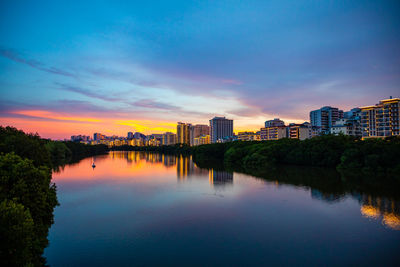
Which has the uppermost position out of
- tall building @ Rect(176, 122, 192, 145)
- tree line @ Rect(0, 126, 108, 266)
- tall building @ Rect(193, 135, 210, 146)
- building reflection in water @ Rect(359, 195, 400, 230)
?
tall building @ Rect(176, 122, 192, 145)

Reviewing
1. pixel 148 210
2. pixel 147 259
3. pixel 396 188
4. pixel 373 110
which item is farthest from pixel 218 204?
pixel 373 110

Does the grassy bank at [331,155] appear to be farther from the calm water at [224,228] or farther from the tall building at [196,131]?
the tall building at [196,131]

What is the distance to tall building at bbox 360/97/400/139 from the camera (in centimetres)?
5828

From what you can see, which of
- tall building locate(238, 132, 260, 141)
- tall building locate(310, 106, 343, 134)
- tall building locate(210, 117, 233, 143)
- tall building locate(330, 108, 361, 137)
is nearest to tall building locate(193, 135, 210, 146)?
tall building locate(210, 117, 233, 143)

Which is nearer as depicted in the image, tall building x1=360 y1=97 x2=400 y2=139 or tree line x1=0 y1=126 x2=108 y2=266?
tree line x1=0 y1=126 x2=108 y2=266

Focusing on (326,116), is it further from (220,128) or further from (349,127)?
(220,128)

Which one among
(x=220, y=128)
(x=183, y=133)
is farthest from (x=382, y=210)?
(x=183, y=133)

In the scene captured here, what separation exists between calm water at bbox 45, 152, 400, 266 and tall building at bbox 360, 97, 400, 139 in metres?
48.1

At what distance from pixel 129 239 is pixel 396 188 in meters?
22.3

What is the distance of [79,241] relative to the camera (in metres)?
11.6

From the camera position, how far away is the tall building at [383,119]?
191 ft

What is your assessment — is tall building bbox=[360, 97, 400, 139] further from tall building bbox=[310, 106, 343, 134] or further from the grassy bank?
tall building bbox=[310, 106, 343, 134]

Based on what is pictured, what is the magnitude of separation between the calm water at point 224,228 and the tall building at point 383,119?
Result: 158ft

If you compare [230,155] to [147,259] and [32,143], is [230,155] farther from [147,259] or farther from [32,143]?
[147,259]
